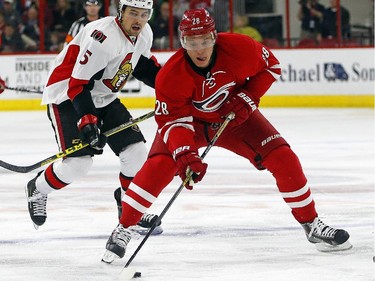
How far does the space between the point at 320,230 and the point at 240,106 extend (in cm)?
Answer: 54

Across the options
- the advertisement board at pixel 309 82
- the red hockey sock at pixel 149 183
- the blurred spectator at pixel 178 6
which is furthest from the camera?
the blurred spectator at pixel 178 6

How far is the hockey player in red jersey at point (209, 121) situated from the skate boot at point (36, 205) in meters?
0.67

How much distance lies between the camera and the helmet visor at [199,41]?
359 centimetres

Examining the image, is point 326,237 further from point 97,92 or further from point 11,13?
point 11,13

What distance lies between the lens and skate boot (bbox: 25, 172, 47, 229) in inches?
171

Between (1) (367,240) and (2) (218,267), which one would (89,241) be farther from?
(1) (367,240)

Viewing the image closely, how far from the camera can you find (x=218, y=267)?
3598mm

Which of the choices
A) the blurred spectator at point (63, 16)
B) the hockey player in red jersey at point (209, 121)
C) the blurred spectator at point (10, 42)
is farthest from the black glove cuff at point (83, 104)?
the blurred spectator at point (63, 16)

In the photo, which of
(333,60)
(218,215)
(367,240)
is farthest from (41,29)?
(367,240)

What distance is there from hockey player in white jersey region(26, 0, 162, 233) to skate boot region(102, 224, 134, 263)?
0.43 m

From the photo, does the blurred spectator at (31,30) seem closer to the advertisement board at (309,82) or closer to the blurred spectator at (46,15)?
the blurred spectator at (46,15)

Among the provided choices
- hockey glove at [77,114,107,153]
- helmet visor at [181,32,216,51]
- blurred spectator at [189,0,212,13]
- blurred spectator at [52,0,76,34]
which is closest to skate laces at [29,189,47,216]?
hockey glove at [77,114,107,153]

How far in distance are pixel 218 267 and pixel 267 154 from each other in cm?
46

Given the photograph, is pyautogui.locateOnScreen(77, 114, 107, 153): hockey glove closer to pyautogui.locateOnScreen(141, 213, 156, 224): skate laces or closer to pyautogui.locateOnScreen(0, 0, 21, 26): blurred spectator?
pyautogui.locateOnScreen(141, 213, 156, 224): skate laces
